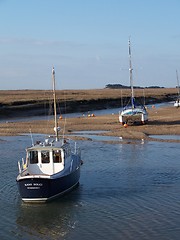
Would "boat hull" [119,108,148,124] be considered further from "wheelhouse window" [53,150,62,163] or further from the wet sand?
"wheelhouse window" [53,150,62,163]

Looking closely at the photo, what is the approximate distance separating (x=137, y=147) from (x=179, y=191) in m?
15.9

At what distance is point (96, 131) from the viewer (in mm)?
51094

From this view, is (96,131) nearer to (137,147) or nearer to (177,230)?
(137,147)

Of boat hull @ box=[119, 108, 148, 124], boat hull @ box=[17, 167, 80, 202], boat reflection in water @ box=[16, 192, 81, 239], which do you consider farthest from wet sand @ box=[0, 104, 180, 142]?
boat reflection in water @ box=[16, 192, 81, 239]

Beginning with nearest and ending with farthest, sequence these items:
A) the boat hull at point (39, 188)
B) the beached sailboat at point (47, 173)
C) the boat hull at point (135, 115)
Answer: the boat hull at point (39, 188), the beached sailboat at point (47, 173), the boat hull at point (135, 115)

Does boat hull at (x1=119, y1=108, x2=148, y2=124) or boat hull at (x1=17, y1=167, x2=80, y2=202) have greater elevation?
boat hull at (x1=119, y1=108, x2=148, y2=124)

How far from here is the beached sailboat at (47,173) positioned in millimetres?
20672

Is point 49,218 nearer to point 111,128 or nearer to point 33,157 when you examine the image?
point 33,157

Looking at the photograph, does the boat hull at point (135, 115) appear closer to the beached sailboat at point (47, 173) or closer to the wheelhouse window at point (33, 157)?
the beached sailboat at point (47, 173)

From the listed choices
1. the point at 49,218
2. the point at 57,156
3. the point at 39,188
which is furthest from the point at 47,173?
the point at 49,218

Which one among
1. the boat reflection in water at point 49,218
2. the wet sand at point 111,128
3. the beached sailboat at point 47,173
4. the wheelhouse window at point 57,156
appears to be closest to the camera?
the boat reflection in water at point 49,218

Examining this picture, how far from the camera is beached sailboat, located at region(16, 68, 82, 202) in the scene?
67.8 feet

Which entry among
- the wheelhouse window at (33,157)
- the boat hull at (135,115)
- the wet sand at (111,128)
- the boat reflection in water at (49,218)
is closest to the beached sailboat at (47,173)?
the wheelhouse window at (33,157)

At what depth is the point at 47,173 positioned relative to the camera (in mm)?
22469
